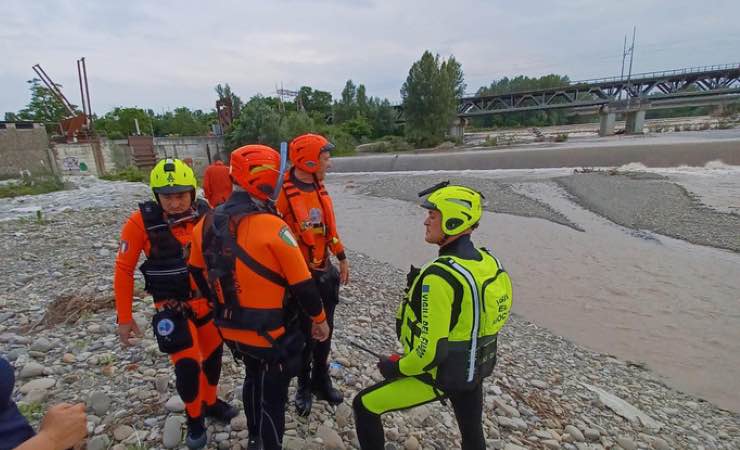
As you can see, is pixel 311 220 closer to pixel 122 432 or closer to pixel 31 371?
pixel 122 432

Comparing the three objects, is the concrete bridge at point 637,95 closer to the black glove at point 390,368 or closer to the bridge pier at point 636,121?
the bridge pier at point 636,121

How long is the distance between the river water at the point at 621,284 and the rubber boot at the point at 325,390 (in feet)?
15.7

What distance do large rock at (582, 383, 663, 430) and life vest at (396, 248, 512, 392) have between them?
314 centimetres

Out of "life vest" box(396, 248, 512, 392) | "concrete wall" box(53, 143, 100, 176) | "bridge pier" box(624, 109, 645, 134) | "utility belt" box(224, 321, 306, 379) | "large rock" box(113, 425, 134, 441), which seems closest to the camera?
"life vest" box(396, 248, 512, 392)

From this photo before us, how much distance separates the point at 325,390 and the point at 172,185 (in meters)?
2.29

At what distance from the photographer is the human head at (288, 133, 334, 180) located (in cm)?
319

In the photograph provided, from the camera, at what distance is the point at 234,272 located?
6.97 feet

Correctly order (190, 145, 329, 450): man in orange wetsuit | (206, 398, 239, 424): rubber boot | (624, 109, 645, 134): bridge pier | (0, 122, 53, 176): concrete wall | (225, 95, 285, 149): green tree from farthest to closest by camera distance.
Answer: (624, 109, 645, 134): bridge pier < (225, 95, 285, 149): green tree < (0, 122, 53, 176): concrete wall < (206, 398, 239, 424): rubber boot < (190, 145, 329, 450): man in orange wetsuit

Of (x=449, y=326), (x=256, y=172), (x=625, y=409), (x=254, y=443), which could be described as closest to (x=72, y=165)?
(x=254, y=443)

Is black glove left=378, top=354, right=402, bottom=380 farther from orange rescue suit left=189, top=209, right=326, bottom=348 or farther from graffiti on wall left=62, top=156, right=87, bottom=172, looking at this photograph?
graffiti on wall left=62, top=156, right=87, bottom=172

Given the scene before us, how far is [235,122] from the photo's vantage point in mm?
47344

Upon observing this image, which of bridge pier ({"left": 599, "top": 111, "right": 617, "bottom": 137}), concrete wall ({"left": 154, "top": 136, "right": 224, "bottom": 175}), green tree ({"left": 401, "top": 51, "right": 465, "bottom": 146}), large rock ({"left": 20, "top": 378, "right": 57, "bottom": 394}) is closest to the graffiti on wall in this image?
concrete wall ({"left": 154, "top": 136, "right": 224, "bottom": 175})

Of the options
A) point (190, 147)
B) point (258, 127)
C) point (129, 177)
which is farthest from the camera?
point (258, 127)

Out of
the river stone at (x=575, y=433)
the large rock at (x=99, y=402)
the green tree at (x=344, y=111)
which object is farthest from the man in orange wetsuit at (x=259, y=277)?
the green tree at (x=344, y=111)
